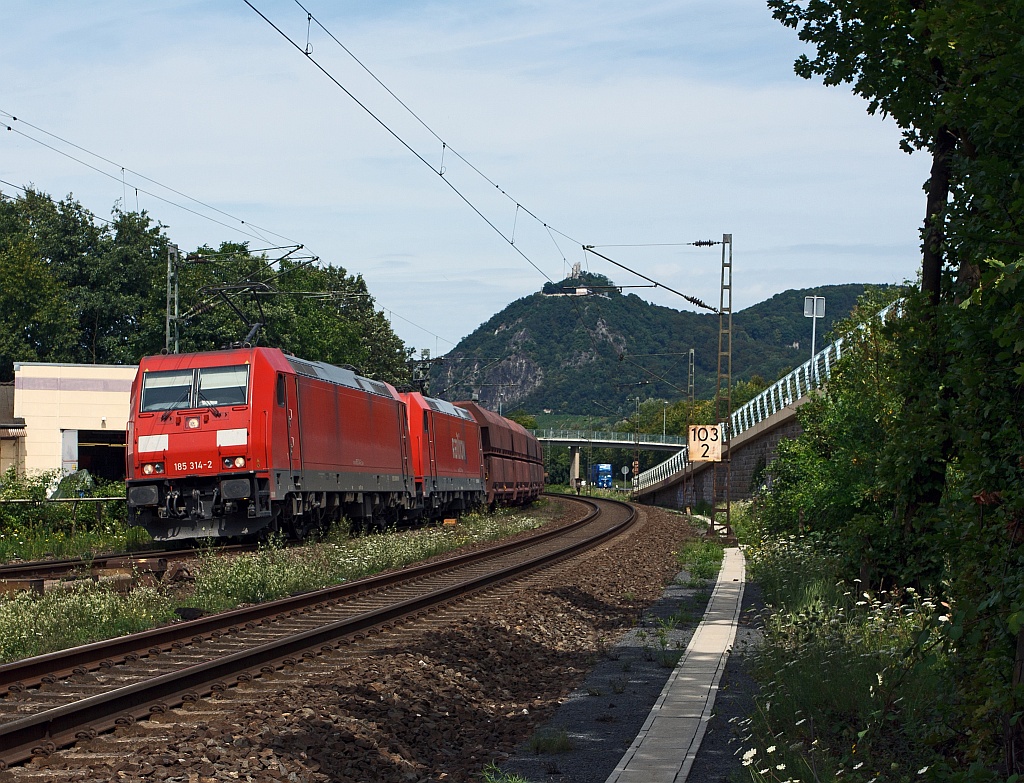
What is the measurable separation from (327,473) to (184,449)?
12.0 ft

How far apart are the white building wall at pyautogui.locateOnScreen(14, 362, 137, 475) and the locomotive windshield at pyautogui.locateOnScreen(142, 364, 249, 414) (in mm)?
20665

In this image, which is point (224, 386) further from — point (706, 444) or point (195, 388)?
point (706, 444)

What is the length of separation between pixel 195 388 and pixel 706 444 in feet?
45.5

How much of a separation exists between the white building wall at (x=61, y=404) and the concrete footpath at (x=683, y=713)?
109 ft

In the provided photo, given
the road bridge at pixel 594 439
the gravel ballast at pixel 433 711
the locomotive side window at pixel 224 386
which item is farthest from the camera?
the road bridge at pixel 594 439

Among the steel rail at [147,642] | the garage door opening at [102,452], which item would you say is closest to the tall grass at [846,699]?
Result: the steel rail at [147,642]

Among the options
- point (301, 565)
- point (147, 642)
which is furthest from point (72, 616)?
point (301, 565)

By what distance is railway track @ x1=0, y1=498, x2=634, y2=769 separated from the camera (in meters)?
7.30

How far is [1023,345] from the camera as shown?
407cm

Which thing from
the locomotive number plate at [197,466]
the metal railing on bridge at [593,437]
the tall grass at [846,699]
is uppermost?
the locomotive number plate at [197,466]

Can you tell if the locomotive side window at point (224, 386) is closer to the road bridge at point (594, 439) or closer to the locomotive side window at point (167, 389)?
the locomotive side window at point (167, 389)


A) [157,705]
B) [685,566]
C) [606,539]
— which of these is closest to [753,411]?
[606,539]

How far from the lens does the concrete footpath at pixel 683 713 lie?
6.35 m

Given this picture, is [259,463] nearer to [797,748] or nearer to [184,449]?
[184,449]
